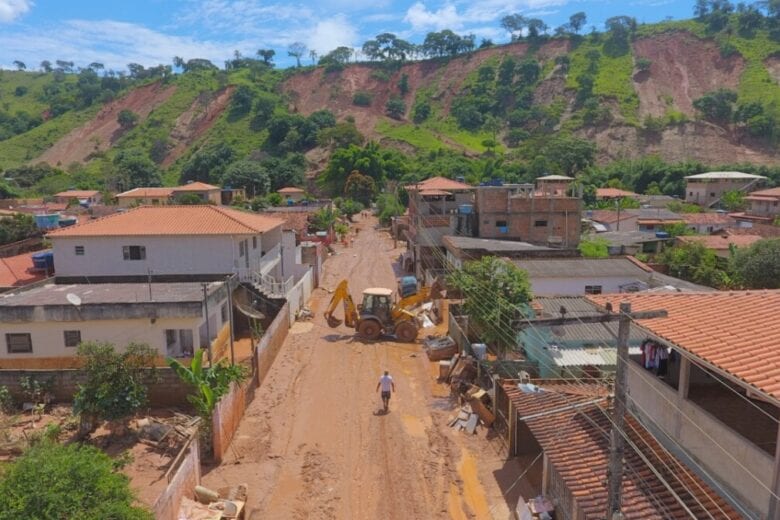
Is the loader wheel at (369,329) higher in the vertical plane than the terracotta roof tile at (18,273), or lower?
lower

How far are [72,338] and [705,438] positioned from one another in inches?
706

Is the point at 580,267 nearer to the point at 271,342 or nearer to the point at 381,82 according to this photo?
the point at 271,342

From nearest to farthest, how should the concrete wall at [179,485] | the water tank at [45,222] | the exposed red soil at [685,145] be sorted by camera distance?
the concrete wall at [179,485] → the water tank at [45,222] → the exposed red soil at [685,145]

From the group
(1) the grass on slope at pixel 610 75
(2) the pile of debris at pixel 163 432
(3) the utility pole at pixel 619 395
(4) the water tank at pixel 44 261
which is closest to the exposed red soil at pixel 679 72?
(1) the grass on slope at pixel 610 75

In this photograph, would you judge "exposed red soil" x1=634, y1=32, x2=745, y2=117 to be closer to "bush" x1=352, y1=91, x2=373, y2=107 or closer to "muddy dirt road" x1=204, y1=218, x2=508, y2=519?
"bush" x1=352, y1=91, x2=373, y2=107

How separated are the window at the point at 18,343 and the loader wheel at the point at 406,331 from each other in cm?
1318

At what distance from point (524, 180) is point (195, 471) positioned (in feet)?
231

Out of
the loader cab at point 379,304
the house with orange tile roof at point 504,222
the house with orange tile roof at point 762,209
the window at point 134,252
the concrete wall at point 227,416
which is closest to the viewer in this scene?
the concrete wall at point 227,416

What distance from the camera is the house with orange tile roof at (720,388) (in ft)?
25.5

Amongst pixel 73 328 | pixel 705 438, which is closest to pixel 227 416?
pixel 73 328

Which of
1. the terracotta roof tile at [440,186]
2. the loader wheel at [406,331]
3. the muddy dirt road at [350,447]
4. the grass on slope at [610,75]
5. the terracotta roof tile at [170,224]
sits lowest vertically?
the muddy dirt road at [350,447]

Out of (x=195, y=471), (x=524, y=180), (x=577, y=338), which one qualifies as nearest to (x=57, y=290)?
(x=195, y=471)

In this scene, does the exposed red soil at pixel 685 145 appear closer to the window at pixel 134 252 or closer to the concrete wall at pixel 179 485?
the window at pixel 134 252

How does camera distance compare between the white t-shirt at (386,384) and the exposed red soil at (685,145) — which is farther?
the exposed red soil at (685,145)
